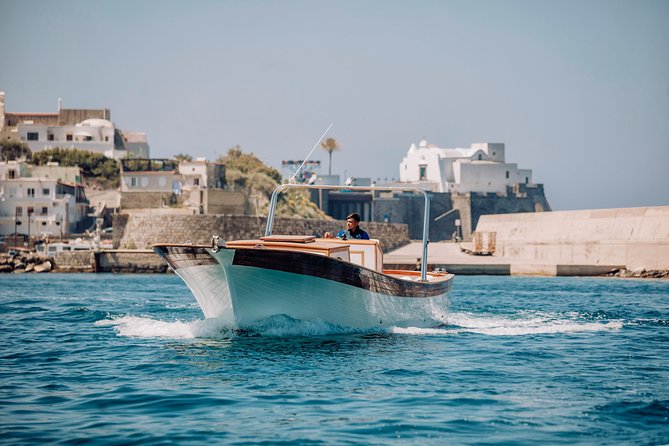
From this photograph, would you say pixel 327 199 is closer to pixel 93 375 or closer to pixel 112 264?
pixel 112 264

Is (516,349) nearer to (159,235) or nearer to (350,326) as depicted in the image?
(350,326)

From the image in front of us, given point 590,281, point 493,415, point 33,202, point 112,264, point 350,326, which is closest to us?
point 493,415

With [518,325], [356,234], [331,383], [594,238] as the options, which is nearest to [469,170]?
[594,238]

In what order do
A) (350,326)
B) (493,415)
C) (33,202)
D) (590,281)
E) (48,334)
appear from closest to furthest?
(493,415), (350,326), (48,334), (590,281), (33,202)

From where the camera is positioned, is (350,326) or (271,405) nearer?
(271,405)

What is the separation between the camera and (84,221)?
80375 mm

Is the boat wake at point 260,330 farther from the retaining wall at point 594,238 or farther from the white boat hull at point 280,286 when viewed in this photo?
the retaining wall at point 594,238

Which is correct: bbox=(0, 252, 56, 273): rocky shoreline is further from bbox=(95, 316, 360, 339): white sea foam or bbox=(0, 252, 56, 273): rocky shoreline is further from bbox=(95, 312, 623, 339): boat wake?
bbox=(95, 316, 360, 339): white sea foam

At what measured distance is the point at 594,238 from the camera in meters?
46.8

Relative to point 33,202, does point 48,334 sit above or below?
below

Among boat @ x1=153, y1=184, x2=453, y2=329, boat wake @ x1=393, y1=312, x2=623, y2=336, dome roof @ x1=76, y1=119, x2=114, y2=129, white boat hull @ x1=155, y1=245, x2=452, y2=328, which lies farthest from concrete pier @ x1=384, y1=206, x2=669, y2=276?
dome roof @ x1=76, y1=119, x2=114, y2=129

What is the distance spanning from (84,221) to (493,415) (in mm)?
74074

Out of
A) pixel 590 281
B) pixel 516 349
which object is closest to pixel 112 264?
pixel 590 281

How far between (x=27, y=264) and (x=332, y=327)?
48.1 m
